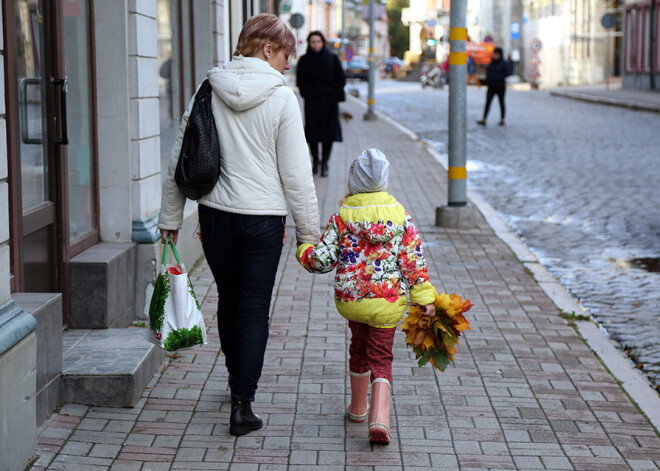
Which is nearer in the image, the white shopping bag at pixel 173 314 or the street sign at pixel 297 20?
the white shopping bag at pixel 173 314

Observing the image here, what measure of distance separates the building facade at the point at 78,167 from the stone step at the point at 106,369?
0.08 m

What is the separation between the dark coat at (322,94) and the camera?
567 inches

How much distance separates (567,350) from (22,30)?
11.3ft

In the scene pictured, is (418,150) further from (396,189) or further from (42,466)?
(42,466)

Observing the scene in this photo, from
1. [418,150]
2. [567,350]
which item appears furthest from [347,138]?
[567,350]

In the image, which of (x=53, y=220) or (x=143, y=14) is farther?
(x=143, y=14)

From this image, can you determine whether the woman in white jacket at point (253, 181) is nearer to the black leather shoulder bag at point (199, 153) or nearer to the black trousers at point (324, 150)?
the black leather shoulder bag at point (199, 153)

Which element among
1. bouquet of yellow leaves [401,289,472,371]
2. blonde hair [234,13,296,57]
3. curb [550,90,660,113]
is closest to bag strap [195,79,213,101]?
blonde hair [234,13,296,57]

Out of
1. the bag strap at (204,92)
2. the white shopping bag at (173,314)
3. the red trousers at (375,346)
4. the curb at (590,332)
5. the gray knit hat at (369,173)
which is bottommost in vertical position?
the curb at (590,332)

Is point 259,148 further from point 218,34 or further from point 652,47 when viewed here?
point 652,47

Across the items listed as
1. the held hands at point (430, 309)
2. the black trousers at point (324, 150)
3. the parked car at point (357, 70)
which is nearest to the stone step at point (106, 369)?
the held hands at point (430, 309)

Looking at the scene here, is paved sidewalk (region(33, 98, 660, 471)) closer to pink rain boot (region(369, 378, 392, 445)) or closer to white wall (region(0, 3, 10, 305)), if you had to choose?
pink rain boot (region(369, 378, 392, 445))

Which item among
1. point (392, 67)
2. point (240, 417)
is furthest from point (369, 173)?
point (392, 67)

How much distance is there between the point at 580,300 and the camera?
8000 mm
